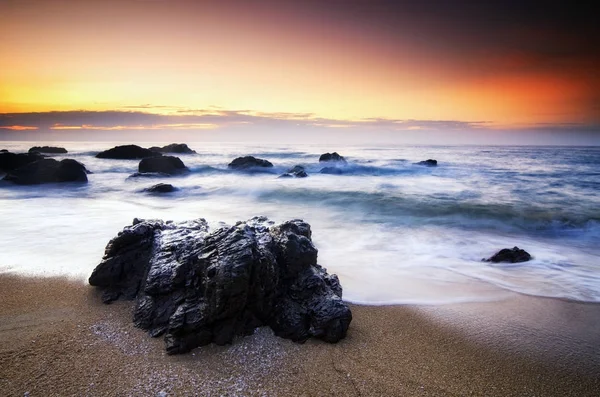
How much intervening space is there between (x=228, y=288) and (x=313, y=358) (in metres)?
1.21

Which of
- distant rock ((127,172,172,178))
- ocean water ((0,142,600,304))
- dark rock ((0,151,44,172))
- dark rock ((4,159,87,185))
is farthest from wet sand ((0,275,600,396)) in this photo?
dark rock ((0,151,44,172))

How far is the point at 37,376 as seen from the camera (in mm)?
3381

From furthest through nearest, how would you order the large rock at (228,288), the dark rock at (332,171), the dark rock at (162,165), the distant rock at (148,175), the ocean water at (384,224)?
the dark rock at (332,171), the dark rock at (162,165), the distant rock at (148,175), the ocean water at (384,224), the large rock at (228,288)

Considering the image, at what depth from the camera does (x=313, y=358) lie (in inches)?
147

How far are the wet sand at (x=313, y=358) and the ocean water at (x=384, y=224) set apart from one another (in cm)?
100

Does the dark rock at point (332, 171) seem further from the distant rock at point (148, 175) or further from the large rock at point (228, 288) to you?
the large rock at point (228, 288)

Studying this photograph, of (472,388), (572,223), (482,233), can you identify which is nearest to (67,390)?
(472,388)

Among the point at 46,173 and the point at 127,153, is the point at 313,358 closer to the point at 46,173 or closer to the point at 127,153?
the point at 46,173

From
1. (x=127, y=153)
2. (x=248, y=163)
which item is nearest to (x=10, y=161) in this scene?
(x=127, y=153)

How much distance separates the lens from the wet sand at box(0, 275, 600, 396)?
333 centimetres

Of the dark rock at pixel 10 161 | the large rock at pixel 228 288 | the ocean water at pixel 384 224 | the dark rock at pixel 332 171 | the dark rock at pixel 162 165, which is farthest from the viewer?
the dark rock at pixel 332 171

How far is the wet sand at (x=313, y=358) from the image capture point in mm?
3328

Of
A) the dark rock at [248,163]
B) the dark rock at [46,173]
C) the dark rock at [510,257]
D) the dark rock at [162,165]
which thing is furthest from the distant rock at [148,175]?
the dark rock at [510,257]

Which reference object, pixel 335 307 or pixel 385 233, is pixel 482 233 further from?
pixel 335 307
